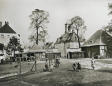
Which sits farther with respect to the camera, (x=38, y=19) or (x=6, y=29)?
(x=38, y=19)

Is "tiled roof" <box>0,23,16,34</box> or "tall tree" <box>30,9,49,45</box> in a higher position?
"tall tree" <box>30,9,49,45</box>

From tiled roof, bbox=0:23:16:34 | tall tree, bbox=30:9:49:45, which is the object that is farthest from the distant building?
tiled roof, bbox=0:23:16:34

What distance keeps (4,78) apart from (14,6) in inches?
68.6

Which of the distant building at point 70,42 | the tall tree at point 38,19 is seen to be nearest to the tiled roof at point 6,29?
the tall tree at point 38,19

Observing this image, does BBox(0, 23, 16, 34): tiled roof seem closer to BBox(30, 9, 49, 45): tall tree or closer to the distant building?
BBox(30, 9, 49, 45): tall tree

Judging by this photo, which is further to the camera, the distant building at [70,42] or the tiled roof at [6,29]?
the distant building at [70,42]

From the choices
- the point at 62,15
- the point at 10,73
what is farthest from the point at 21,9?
the point at 10,73

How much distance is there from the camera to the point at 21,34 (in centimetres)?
489

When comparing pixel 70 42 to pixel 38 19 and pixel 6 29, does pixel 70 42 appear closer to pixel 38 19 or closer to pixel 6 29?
pixel 38 19

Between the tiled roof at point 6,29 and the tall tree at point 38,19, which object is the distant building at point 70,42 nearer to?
the tall tree at point 38,19

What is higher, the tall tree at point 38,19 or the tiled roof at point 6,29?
the tall tree at point 38,19

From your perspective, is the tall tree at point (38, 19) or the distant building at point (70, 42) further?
the distant building at point (70, 42)

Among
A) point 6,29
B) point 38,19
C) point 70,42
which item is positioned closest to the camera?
point 6,29

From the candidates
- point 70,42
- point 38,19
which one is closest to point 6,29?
point 38,19
